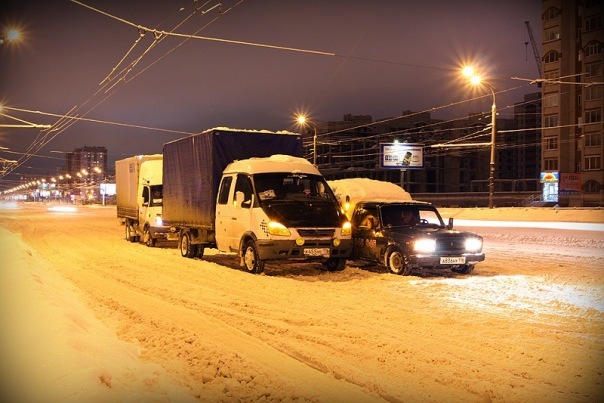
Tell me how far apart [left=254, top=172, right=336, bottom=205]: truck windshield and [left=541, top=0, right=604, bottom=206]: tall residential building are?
221ft

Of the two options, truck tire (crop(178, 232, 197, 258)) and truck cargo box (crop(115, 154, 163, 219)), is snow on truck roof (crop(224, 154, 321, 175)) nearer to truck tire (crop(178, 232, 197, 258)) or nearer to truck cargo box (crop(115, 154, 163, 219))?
truck tire (crop(178, 232, 197, 258))

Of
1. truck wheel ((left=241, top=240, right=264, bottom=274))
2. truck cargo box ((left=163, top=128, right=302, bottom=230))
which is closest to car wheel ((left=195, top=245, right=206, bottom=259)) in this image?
truck cargo box ((left=163, top=128, right=302, bottom=230))

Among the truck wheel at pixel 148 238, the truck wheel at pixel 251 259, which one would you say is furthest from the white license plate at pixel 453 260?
the truck wheel at pixel 148 238

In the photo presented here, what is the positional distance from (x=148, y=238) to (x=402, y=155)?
3172cm

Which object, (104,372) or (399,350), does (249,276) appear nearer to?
(399,350)

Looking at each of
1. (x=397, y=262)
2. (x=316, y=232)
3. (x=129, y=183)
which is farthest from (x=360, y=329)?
(x=129, y=183)

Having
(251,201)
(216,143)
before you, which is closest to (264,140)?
(216,143)

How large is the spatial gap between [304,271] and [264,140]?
156 inches

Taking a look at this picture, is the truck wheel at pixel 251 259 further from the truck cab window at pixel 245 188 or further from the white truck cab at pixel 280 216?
the truck cab window at pixel 245 188

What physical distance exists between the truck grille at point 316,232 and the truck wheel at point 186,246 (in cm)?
558

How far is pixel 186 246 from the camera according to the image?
60.3ft

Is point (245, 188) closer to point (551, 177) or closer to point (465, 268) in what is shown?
point (465, 268)

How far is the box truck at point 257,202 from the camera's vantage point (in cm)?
1372

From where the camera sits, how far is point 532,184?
5891 inches
